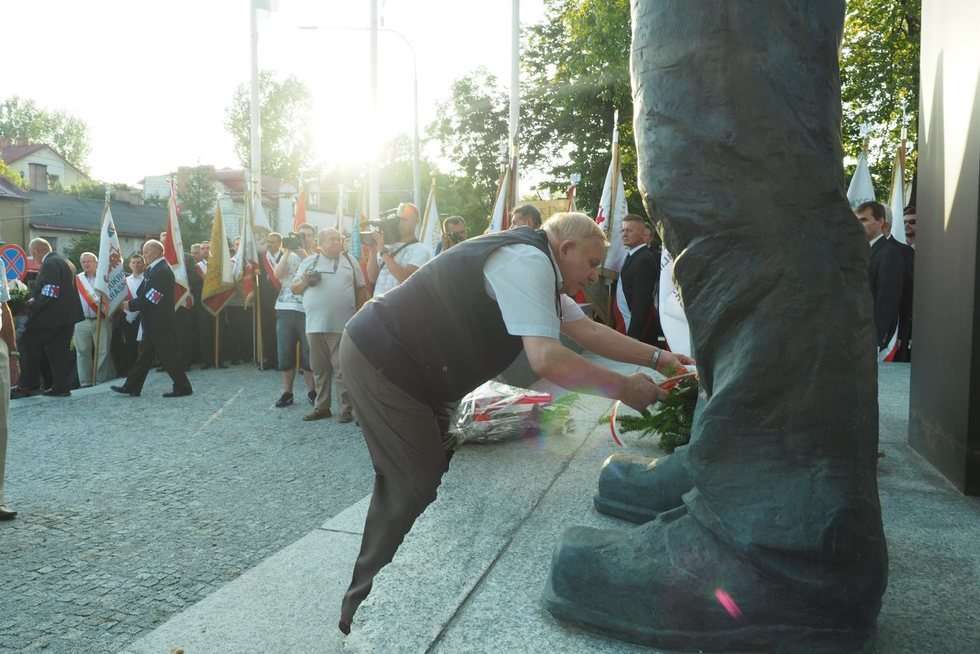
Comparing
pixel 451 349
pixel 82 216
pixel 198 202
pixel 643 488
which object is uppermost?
pixel 198 202

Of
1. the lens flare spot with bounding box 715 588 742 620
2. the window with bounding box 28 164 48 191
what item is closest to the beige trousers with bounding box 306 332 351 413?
the lens flare spot with bounding box 715 588 742 620

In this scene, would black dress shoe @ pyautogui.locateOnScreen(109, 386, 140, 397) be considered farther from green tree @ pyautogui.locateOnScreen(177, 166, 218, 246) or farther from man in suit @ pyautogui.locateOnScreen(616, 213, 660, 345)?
green tree @ pyautogui.locateOnScreen(177, 166, 218, 246)

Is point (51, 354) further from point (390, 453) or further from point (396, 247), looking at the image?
point (390, 453)

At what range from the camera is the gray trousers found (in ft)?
9.89

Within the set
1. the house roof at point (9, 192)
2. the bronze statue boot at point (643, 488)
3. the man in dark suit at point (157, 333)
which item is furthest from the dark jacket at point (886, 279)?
the house roof at point (9, 192)

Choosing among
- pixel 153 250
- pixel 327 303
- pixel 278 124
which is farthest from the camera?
pixel 278 124

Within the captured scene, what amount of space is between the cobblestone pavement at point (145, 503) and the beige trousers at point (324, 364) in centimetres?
29

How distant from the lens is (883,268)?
5.57 meters

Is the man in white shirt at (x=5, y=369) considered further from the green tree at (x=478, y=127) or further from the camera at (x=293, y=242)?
the green tree at (x=478, y=127)

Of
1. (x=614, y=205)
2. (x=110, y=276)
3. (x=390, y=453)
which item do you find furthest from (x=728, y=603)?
(x=110, y=276)

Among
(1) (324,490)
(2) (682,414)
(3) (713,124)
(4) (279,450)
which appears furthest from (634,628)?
(4) (279,450)

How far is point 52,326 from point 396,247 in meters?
5.23

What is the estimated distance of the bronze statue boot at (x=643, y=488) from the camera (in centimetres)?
249

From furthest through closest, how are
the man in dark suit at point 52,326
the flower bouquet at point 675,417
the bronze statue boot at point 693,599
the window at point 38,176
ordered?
the window at point 38,176 → the man in dark suit at point 52,326 → the flower bouquet at point 675,417 → the bronze statue boot at point 693,599
